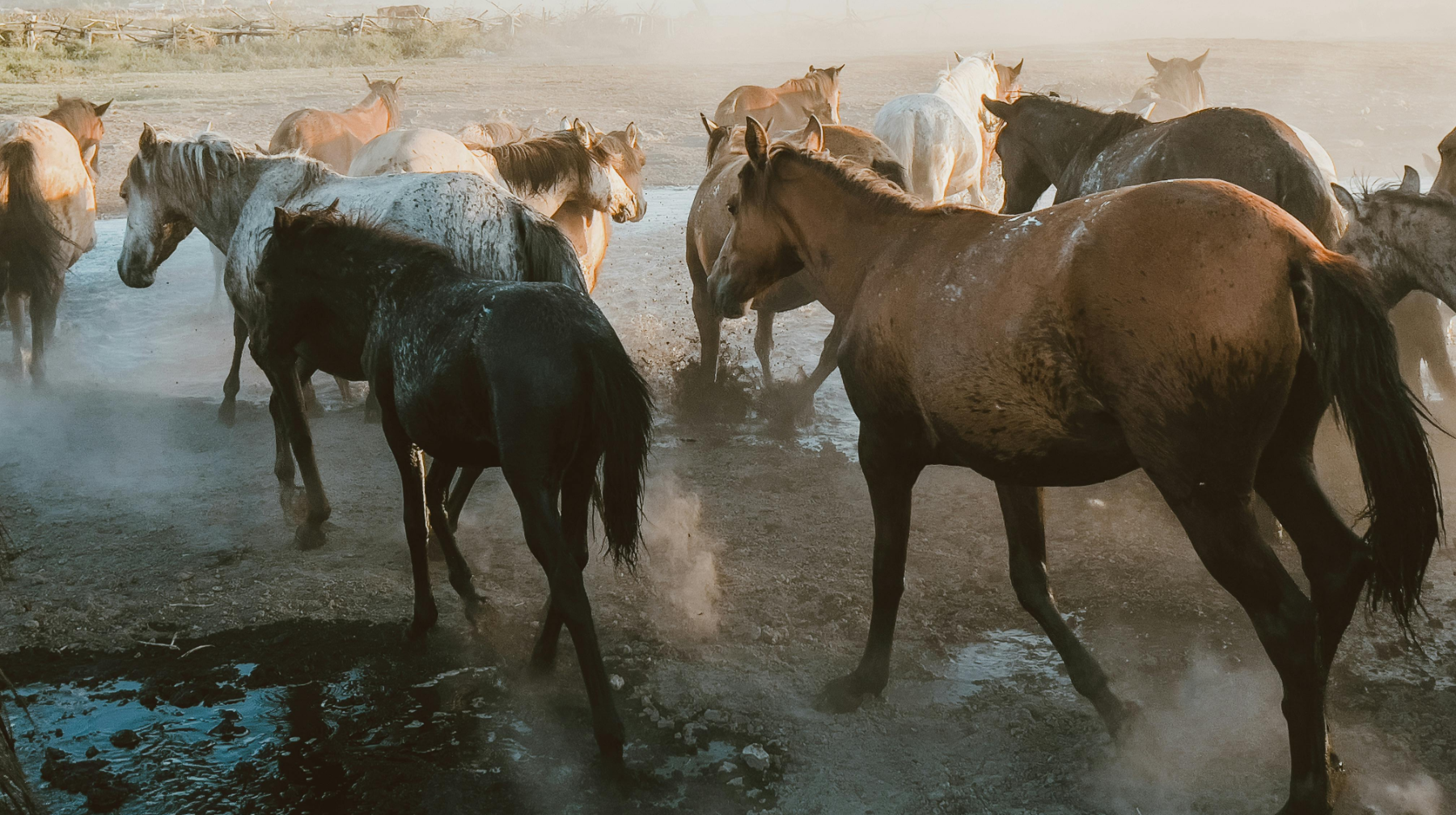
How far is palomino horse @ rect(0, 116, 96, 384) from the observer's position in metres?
7.75

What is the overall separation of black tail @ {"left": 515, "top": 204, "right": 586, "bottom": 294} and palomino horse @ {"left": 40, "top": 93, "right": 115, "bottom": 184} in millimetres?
6862

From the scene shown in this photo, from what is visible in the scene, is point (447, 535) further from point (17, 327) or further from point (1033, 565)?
point (17, 327)

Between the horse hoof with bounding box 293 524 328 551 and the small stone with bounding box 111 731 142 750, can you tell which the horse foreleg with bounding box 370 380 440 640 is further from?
the horse hoof with bounding box 293 524 328 551

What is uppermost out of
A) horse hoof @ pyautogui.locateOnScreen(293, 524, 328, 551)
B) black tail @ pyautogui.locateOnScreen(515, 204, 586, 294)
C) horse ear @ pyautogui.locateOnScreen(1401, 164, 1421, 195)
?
horse ear @ pyautogui.locateOnScreen(1401, 164, 1421, 195)

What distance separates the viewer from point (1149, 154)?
18.2 feet

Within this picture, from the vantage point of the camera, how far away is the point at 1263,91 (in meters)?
23.8

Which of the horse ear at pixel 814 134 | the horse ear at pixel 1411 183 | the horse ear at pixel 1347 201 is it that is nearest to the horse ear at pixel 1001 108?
the horse ear at pixel 814 134

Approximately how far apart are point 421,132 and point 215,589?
11.4ft

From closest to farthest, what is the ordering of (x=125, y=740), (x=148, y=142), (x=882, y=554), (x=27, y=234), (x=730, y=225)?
1. (x=125, y=740)
2. (x=882, y=554)
3. (x=148, y=142)
4. (x=730, y=225)
5. (x=27, y=234)

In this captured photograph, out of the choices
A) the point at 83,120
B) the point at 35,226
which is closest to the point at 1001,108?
Answer: the point at 35,226

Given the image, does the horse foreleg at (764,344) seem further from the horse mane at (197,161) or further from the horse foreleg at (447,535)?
the horse foreleg at (447,535)

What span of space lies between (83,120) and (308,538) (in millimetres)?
6896

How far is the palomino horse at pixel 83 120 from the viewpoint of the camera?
9.55 metres

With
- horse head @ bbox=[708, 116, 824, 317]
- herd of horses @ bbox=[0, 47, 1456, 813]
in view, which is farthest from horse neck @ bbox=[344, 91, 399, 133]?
horse head @ bbox=[708, 116, 824, 317]
